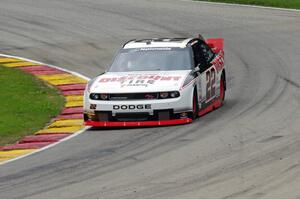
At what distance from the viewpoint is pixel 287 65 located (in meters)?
24.0

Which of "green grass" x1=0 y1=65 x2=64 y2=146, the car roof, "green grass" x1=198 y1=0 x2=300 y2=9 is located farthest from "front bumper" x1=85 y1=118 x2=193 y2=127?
"green grass" x1=198 y1=0 x2=300 y2=9

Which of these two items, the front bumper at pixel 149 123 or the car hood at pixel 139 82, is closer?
the front bumper at pixel 149 123

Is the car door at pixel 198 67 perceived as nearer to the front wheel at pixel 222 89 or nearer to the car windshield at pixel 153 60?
the car windshield at pixel 153 60

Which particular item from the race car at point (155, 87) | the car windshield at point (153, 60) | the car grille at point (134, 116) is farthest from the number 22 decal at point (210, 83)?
the car grille at point (134, 116)

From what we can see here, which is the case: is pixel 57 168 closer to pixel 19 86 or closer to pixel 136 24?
pixel 19 86

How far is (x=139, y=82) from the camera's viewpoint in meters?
17.1

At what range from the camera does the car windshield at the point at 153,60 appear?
1797 centimetres

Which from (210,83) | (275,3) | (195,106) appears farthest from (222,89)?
(275,3)

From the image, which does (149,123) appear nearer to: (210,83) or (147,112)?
(147,112)

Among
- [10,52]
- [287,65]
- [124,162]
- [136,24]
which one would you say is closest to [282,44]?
[287,65]

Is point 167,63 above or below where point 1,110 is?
above

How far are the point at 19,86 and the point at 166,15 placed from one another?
11823 millimetres

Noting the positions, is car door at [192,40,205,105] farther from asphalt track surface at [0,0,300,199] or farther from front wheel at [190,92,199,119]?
asphalt track surface at [0,0,300,199]

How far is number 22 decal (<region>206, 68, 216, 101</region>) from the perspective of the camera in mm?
18094
